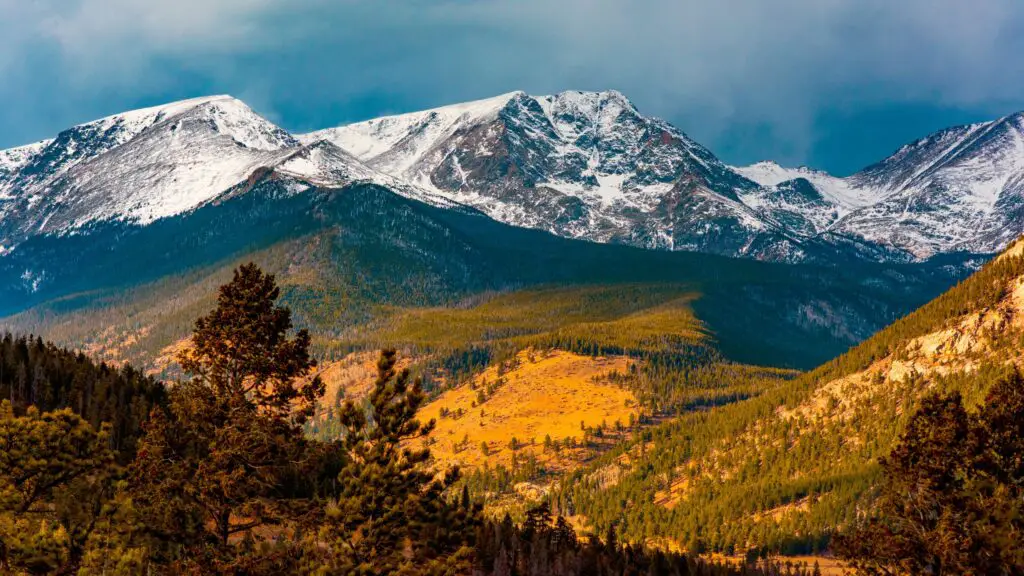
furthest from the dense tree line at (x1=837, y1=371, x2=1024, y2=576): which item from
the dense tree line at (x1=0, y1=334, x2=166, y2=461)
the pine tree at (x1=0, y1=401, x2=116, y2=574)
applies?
the dense tree line at (x1=0, y1=334, x2=166, y2=461)

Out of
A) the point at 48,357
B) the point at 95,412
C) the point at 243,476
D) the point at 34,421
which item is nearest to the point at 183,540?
the point at 243,476

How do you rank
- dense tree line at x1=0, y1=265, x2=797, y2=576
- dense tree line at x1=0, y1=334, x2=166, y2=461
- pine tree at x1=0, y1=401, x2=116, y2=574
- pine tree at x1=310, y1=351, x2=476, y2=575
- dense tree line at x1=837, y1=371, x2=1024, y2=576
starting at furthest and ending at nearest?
1. dense tree line at x1=0, y1=334, x2=166, y2=461
2. dense tree line at x1=837, y1=371, x2=1024, y2=576
3. pine tree at x1=310, y1=351, x2=476, y2=575
4. pine tree at x1=0, y1=401, x2=116, y2=574
5. dense tree line at x1=0, y1=265, x2=797, y2=576

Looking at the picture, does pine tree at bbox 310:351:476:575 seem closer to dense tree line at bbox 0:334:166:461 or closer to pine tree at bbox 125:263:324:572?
pine tree at bbox 125:263:324:572

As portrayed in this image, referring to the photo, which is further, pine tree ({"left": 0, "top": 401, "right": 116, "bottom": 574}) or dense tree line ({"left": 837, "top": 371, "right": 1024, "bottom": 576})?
dense tree line ({"left": 837, "top": 371, "right": 1024, "bottom": 576})

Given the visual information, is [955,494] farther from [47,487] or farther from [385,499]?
[47,487]

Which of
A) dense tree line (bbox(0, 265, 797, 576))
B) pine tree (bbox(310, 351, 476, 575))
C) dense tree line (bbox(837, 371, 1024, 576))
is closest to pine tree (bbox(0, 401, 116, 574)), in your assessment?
dense tree line (bbox(0, 265, 797, 576))

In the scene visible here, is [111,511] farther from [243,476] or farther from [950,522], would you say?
[950,522]

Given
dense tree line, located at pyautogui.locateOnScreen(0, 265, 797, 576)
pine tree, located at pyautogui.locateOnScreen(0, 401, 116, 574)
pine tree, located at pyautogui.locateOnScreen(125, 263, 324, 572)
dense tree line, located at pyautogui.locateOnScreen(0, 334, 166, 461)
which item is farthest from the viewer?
dense tree line, located at pyautogui.locateOnScreen(0, 334, 166, 461)

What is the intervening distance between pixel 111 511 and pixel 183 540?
8158 mm

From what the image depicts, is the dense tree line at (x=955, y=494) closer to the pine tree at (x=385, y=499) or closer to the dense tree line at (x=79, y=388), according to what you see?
the pine tree at (x=385, y=499)

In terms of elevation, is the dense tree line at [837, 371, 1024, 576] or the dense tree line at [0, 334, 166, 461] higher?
the dense tree line at [0, 334, 166, 461]

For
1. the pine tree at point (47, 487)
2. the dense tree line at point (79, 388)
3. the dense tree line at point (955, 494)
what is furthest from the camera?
the dense tree line at point (79, 388)

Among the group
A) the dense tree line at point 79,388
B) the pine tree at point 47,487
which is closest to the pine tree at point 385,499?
the pine tree at point 47,487

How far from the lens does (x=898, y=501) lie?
43.0 meters
